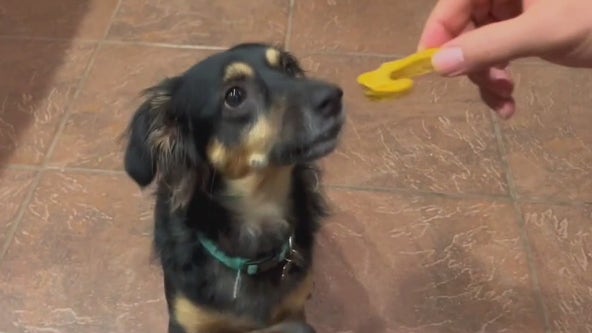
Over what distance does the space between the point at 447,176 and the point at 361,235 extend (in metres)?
0.31

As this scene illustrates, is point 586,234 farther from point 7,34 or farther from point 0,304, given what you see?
point 7,34

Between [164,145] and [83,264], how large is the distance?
1.99ft

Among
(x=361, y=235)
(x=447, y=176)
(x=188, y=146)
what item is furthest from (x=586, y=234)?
(x=188, y=146)

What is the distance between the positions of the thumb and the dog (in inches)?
10.0

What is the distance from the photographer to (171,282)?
148 centimetres

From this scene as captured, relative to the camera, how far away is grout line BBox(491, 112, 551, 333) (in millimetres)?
1769

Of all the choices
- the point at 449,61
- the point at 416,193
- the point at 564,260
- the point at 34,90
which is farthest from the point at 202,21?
the point at 449,61

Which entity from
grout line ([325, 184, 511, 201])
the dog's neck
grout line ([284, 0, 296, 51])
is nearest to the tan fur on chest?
the dog's neck

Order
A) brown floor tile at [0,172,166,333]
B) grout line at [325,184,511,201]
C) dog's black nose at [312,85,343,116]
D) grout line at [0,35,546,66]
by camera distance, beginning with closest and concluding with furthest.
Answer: dog's black nose at [312,85,343,116], brown floor tile at [0,172,166,333], grout line at [325,184,511,201], grout line at [0,35,546,66]

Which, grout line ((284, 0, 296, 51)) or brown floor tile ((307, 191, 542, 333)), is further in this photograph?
grout line ((284, 0, 296, 51))

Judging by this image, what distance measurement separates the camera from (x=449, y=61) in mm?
1113

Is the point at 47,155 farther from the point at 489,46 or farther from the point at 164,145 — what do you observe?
the point at 489,46

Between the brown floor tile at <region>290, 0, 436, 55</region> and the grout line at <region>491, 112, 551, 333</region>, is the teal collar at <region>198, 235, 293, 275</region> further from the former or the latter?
the brown floor tile at <region>290, 0, 436, 55</region>

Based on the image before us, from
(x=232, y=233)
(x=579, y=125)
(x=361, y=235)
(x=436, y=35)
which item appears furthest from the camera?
(x=579, y=125)
